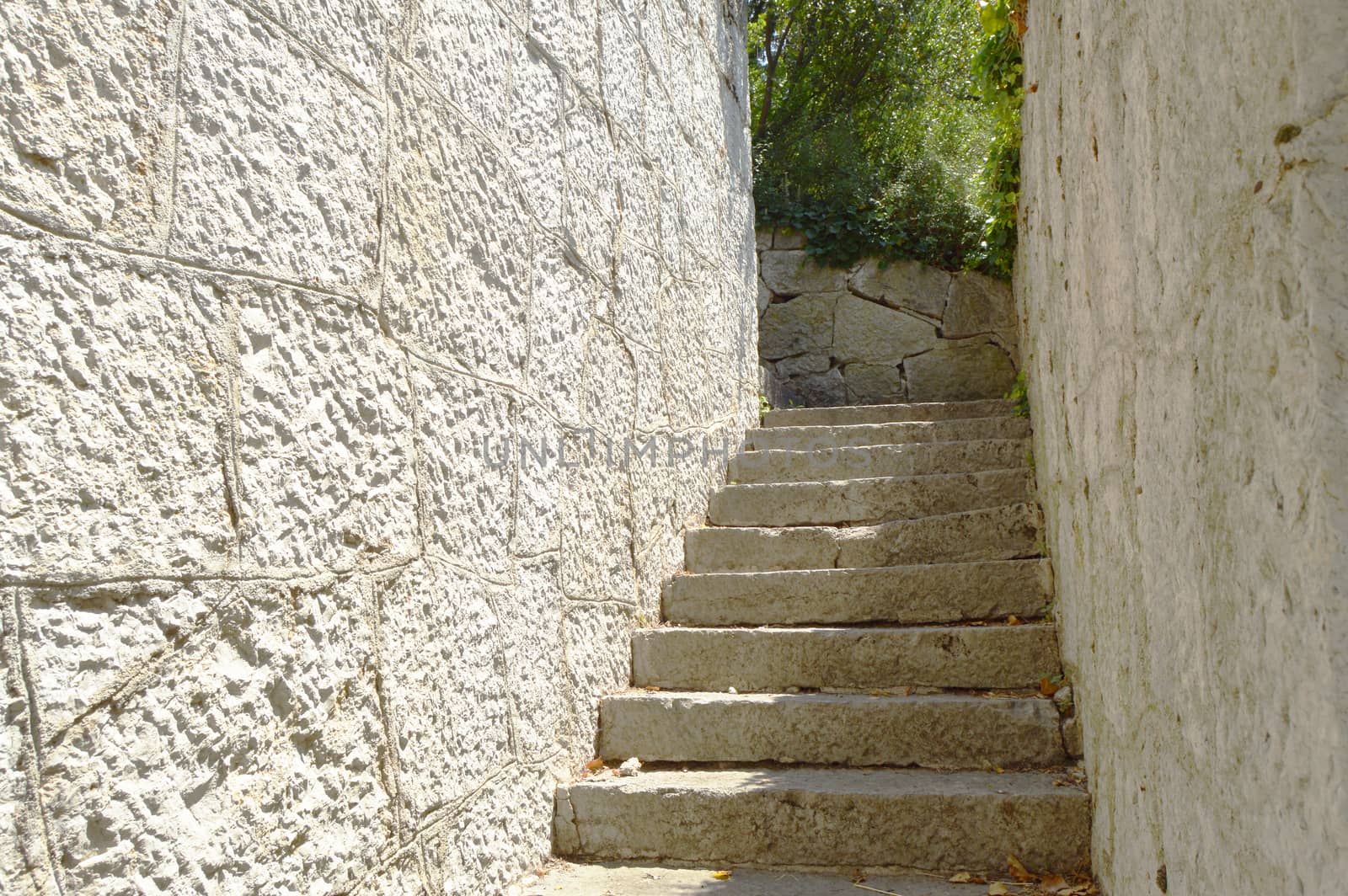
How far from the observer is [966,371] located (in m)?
6.78

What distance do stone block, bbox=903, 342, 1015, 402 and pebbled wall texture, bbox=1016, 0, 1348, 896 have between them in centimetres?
510

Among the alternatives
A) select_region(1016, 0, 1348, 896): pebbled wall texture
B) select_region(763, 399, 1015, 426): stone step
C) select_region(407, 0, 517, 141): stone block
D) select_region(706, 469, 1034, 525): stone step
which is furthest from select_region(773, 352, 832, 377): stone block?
select_region(1016, 0, 1348, 896): pebbled wall texture

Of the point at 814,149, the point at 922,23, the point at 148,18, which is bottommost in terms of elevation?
the point at 148,18

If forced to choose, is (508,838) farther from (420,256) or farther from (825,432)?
(825,432)

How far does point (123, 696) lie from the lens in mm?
1213

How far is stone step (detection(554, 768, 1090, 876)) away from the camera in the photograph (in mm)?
2279

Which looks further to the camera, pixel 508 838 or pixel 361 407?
pixel 508 838

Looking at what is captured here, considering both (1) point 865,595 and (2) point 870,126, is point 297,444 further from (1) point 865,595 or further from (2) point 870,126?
(2) point 870,126

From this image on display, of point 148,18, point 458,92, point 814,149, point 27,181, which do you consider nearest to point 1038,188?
point 458,92

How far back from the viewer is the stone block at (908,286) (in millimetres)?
6871

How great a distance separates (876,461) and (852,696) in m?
1.52

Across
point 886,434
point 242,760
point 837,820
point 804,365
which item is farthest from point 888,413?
point 242,760

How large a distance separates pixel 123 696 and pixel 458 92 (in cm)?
142

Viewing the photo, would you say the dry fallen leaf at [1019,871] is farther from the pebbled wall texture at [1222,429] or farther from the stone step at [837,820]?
the pebbled wall texture at [1222,429]
